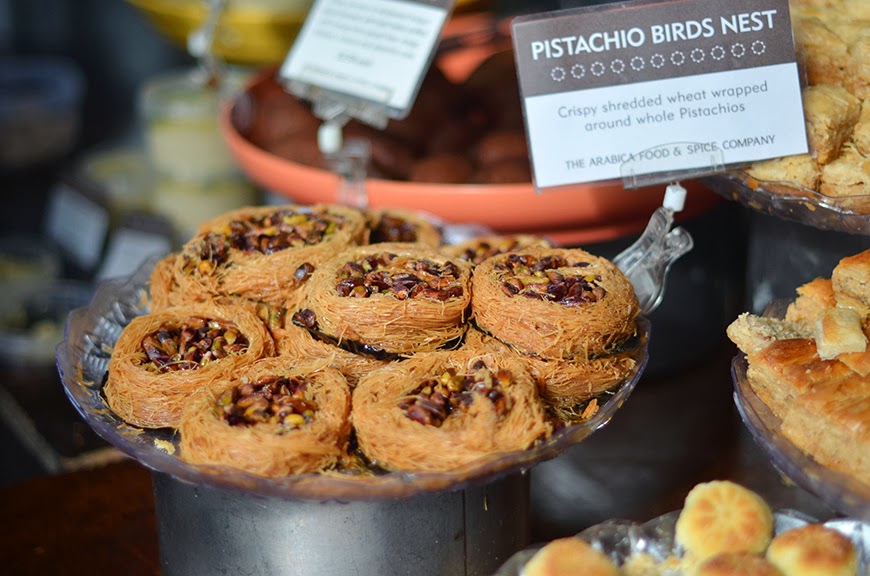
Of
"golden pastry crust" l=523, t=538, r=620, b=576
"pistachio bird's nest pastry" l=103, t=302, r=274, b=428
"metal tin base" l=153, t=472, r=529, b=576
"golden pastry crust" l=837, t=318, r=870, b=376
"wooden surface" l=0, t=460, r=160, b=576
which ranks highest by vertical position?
"pistachio bird's nest pastry" l=103, t=302, r=274, b=428

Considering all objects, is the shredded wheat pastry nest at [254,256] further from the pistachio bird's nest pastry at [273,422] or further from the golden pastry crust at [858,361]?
the golden pastry crust at [858,361]

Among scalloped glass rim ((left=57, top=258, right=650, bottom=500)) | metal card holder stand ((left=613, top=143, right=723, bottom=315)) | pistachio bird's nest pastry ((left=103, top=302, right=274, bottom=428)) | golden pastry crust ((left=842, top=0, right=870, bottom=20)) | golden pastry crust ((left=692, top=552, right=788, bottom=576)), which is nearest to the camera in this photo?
golden pastry crust ((left=692, top=552, right=788, bottom=576))

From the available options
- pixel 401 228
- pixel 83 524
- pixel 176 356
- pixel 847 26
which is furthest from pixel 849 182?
pixel 83 524

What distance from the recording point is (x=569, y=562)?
3.02 feet

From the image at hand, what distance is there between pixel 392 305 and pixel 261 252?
289mm

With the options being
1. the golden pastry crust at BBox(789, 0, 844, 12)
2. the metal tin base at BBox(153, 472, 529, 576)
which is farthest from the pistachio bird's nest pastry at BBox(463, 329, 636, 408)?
the golden pastry crust at BBox(789, 0, 844, 12)

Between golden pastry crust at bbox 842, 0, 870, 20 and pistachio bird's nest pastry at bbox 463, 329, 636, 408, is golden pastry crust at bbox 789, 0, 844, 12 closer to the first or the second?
golden pastry crust at bbox 842, 0, 870, 20

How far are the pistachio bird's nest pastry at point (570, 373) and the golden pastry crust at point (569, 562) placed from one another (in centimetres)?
26

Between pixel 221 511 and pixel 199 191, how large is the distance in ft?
5.57

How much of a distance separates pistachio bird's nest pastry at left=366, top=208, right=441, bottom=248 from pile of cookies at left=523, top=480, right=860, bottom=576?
2.06 feet

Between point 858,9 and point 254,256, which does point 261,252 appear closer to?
point 254,256

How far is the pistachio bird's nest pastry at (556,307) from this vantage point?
1.18 metres

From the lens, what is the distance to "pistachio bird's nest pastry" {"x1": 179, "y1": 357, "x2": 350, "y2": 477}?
1.04 m

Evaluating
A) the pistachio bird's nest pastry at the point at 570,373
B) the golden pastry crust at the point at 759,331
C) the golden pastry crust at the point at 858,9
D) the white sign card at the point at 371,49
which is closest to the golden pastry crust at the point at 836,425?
the golden pastry crust at the point at 759,331
